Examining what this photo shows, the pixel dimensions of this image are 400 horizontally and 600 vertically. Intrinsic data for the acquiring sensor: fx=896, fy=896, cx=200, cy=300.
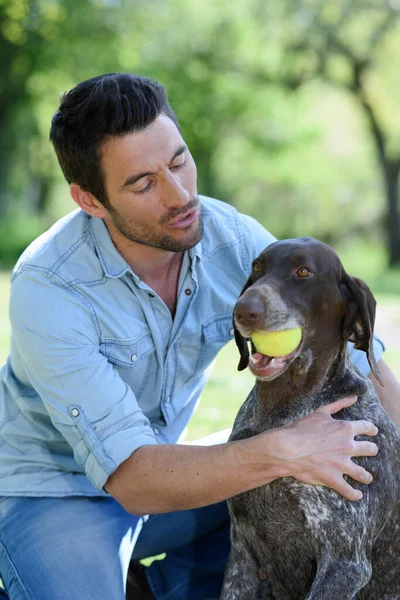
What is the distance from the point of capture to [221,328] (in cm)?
387

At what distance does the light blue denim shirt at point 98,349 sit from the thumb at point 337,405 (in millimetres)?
551

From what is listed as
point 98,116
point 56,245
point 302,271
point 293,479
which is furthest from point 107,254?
point 293,479

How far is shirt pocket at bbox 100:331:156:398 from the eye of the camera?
356 cm

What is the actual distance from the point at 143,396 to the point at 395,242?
1940cm

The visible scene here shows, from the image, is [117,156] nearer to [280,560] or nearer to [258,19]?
[280,560]

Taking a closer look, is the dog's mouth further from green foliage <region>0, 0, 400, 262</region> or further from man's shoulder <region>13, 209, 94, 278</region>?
green foliage <region>0, 0, 400, 262</region>

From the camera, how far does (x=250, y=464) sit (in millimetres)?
3043

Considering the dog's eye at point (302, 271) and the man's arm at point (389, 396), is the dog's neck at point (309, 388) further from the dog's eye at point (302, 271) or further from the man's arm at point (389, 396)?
the man's arm at point (389, 396)

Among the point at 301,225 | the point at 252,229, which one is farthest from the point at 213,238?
the point at 301,225

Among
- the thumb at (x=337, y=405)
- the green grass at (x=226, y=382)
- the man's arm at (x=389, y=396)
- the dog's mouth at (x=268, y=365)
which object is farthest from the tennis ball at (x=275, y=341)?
the green grass at (x=226, y=382)

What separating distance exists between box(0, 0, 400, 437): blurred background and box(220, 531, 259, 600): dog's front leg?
15.7 meters

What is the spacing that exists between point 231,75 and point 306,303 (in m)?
20.4

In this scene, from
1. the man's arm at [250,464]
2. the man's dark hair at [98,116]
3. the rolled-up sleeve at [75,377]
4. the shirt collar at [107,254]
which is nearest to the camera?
the man's arm at [250,464]

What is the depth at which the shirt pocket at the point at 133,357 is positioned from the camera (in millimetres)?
3561
